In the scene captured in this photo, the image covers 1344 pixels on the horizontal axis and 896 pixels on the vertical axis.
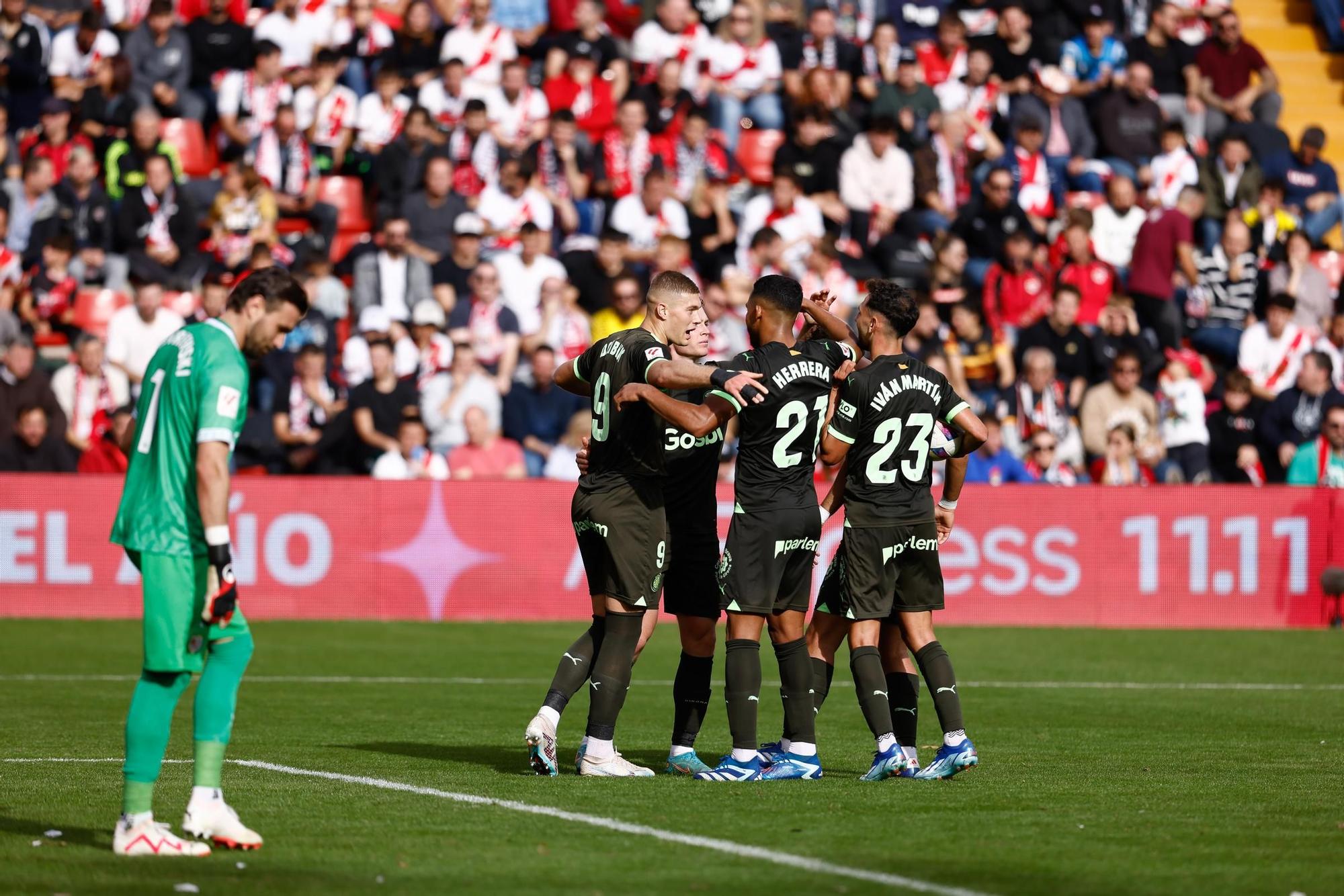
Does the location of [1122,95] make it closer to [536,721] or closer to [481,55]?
[481,55]

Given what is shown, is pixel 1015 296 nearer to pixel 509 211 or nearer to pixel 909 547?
pixel 509 211

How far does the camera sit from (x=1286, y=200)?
2461cm

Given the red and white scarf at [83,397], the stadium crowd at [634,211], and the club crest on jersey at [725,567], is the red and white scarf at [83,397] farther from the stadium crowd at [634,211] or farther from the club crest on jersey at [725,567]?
the club crest on jersey at [725,567]

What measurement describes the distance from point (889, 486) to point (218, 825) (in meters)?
3.95

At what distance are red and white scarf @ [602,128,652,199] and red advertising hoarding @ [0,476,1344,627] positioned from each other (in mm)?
5631

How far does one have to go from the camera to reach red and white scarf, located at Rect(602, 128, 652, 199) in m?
22.8

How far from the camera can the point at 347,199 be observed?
22812mm

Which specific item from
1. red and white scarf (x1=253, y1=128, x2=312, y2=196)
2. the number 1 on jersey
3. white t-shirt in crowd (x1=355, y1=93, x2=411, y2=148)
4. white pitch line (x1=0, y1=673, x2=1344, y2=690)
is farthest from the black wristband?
white t-shirt in crowd (x1=355, y1=93, x2=411, y2=148)

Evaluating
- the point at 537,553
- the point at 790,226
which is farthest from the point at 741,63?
the point at 537,553

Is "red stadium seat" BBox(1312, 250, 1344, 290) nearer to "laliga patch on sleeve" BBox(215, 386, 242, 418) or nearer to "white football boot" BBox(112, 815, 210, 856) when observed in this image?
"laliga patch on sleeve" BBox(215, 386, 242, 418)

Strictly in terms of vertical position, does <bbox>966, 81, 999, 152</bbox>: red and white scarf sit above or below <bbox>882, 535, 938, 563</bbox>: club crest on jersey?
above

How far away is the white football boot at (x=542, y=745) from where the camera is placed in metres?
9.05

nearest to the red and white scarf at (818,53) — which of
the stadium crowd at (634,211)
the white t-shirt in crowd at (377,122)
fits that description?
the stadium crowd at (634,211)

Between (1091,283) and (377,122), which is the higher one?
(377,122)
